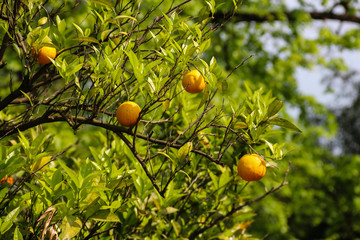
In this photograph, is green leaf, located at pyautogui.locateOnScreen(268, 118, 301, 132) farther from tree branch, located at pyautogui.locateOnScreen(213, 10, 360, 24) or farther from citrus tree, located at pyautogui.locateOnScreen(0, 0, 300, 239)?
tree branch, located at pyautogui.locateOnScreen(213, 10, 360, 24)

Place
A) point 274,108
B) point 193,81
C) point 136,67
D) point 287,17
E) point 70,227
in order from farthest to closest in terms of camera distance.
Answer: point 287,17 < point 274,108 < point 193,81 < point 136,67 < point 70,227

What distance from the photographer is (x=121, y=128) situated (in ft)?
5.03

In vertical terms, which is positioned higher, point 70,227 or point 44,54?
point 44,54

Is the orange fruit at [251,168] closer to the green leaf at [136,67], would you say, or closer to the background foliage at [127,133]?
the background foliage at [127,133]

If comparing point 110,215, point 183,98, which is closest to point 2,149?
point 110,215

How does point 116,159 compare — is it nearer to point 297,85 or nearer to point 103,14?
point 103,14

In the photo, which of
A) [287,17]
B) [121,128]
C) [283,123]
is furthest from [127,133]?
[287,17]

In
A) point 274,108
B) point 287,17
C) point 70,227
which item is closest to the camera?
point 70,227

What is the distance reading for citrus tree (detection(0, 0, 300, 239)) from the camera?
1.51 m

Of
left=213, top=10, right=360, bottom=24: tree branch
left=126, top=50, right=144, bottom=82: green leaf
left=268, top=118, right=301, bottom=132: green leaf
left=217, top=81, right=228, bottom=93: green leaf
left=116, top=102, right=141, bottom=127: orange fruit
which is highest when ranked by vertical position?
left=126, top=50, right=144, bottom=82: green leaf

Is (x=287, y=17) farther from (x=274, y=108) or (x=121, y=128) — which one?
(x=121, y=128)

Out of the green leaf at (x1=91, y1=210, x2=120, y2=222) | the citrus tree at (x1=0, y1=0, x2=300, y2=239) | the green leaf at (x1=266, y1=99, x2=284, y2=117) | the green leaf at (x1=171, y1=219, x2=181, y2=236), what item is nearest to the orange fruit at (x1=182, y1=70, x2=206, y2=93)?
the citrus tree at (x1=0, y1=0, x2=300, y2=239)

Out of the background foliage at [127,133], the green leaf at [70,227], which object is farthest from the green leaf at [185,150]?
the green leaf at [70,227]

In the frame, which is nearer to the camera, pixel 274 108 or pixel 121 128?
pixel 121 128
